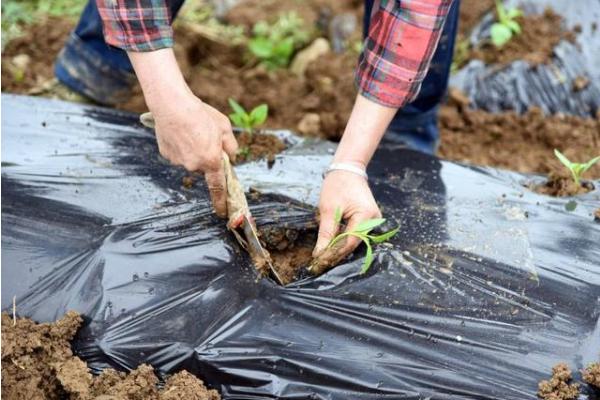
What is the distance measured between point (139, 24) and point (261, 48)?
1631mm

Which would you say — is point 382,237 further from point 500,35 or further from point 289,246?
point 500,35

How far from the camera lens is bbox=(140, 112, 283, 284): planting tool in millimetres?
1347

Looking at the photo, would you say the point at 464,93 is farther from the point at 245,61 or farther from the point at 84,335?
the point at 84,335

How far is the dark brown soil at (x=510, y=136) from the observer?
2.42m

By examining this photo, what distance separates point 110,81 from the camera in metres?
2.25

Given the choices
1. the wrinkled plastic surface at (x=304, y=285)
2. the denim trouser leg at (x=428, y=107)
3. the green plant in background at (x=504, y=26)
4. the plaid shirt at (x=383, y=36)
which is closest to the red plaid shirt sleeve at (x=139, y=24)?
the plaid shirt at (x=383, y=36)

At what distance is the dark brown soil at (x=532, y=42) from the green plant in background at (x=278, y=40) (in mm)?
758

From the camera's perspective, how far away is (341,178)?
4.61ft

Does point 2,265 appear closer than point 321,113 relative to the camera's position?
Yes

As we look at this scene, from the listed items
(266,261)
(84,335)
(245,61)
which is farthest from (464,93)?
(84,335)

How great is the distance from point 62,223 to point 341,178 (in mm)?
627

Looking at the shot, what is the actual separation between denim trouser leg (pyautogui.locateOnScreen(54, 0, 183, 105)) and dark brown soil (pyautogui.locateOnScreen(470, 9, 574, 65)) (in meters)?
1.34

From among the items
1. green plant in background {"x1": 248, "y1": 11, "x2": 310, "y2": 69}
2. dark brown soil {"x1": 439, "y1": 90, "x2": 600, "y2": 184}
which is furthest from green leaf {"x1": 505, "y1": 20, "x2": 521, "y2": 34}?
green plant in background {"x1": 248, "y1": 11, "x2": 310, "y2": 69}

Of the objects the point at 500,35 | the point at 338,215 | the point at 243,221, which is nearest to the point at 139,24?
the point at 243,221
